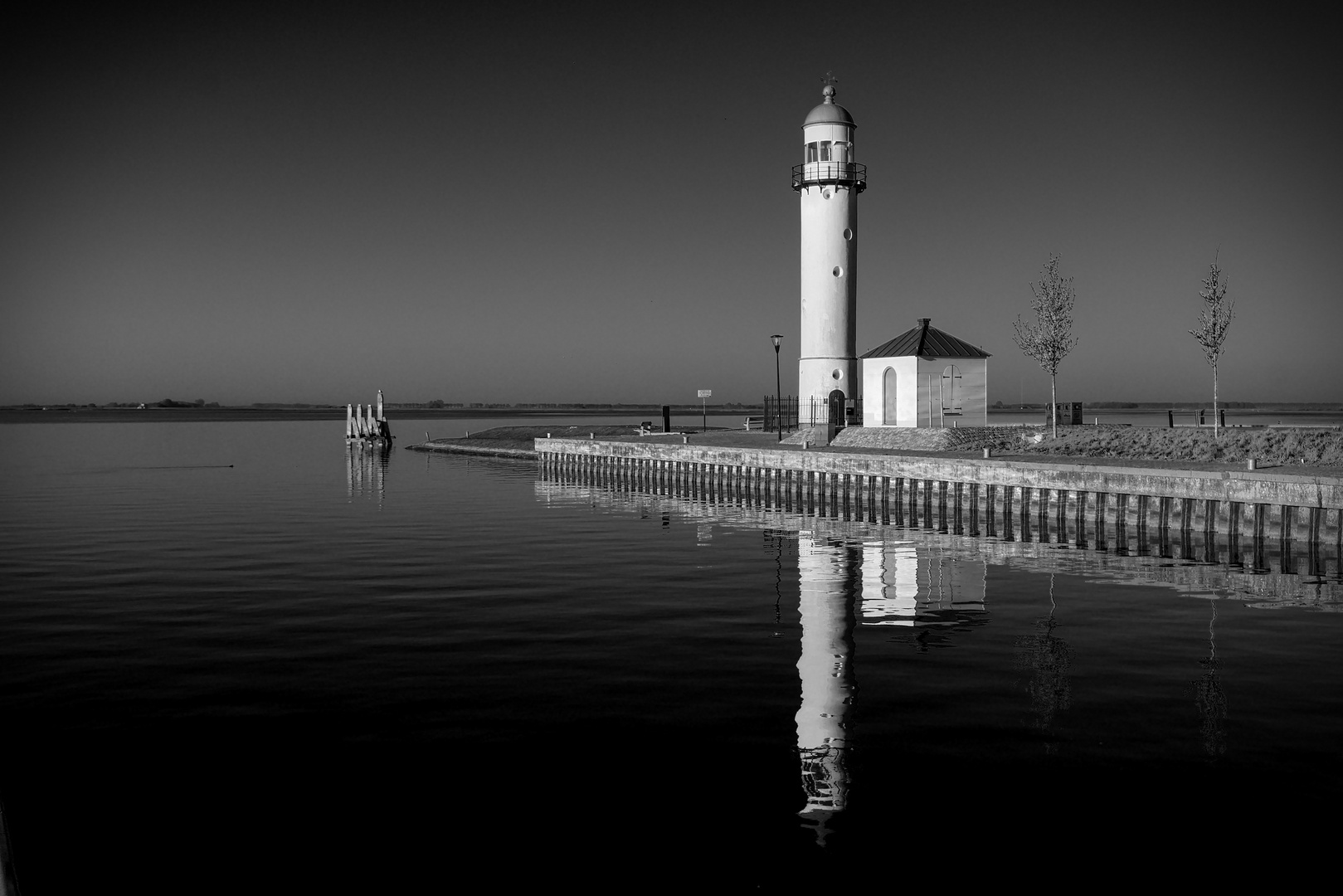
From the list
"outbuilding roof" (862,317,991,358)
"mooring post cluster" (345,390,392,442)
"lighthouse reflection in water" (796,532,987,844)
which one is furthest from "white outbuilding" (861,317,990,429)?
"mooring post cluster" (345,390,392,442)

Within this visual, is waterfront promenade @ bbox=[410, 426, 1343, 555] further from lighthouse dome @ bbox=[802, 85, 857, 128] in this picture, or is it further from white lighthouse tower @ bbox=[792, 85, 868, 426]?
lighthouse dome @ bbox=[802, 85, 857, 128]

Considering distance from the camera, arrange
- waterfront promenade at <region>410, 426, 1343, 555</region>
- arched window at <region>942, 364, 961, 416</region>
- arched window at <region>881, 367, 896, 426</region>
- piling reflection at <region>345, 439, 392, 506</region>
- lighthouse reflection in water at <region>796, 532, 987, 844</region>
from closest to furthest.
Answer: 1. lighthouse reflection in water at <region>796, 532, 987, 844</region>
2. waterfront promenade at <region>410, 426, 1343, 555</region>
3. piling reflection at <region>345, 439, 392, 506</region>
4. arched window at <region>942, 364, 961, 416</region>
5. arched window at <region>881, 367, 896, 426</region>

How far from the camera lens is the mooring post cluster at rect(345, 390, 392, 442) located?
8150 cm

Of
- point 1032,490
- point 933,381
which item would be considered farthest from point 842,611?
point 933,381

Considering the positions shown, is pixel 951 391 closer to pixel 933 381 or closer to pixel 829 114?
pixel 933 381

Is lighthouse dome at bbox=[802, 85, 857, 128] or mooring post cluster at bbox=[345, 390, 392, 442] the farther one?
mooring post cluster at bbox=[345, 390, 392, 442]

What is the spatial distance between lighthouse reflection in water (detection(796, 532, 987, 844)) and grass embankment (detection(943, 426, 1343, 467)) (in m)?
13.4

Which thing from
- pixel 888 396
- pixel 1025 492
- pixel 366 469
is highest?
pixel 888 396

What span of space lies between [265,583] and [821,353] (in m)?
30.6

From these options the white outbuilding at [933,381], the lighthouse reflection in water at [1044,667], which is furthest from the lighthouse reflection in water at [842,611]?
the white outbuilding at [933,381]

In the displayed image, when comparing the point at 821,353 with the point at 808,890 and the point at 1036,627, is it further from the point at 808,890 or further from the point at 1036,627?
the point at 808,890

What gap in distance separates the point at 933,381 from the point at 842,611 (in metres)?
27.9

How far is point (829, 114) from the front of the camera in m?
47.2

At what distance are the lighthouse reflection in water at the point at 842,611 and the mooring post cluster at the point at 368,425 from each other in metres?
59.1
